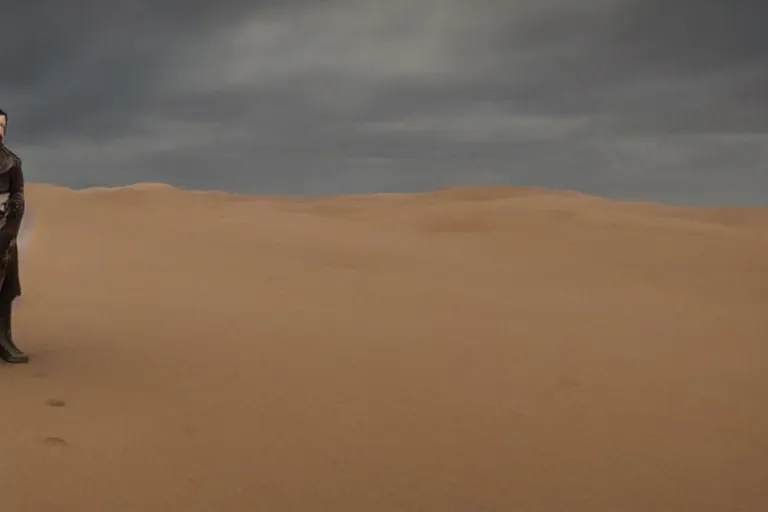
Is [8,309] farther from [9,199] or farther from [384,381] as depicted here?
[384,381]

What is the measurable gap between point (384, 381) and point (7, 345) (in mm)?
2431

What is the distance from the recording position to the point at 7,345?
5.29m

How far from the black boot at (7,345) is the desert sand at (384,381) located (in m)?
0.15

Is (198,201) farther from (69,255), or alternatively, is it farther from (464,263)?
(464,263)

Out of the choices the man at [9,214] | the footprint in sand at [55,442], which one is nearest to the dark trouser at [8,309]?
the man at [9,214]

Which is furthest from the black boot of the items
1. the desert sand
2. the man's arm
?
the man's arm

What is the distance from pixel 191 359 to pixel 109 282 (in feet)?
12.0

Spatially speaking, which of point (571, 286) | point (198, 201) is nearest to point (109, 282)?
point (571, 286)

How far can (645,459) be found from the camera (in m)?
3.74

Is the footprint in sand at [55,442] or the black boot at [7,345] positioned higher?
the black boot at [7,345]

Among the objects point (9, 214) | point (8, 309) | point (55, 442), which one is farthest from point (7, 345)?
point (55, 442)

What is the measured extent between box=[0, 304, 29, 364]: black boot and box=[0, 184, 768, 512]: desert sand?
0.50 feet

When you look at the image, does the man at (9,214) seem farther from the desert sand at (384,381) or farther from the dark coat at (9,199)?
the desert sand at (384,381)

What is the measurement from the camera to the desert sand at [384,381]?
3330 millimetres
